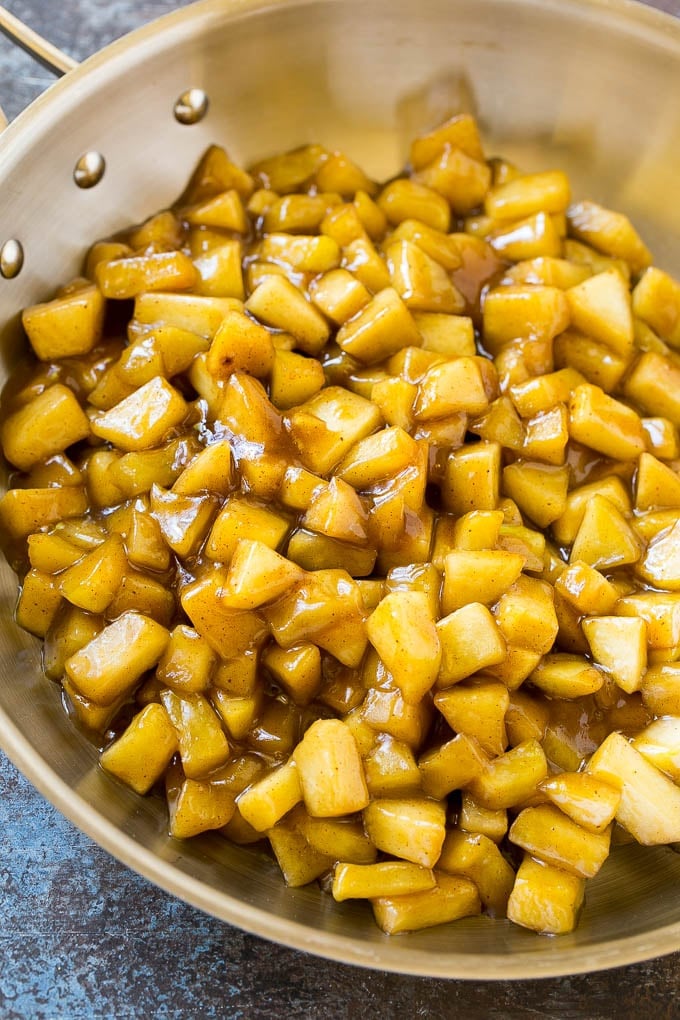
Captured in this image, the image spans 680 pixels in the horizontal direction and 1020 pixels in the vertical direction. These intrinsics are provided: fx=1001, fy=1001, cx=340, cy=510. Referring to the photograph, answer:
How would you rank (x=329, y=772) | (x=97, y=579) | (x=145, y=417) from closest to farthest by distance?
(x=329, y=772)
(x=97, y=579)
(x=145, y=417)

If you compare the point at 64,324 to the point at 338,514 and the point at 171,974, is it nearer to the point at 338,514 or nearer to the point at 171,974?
the point at 338,514

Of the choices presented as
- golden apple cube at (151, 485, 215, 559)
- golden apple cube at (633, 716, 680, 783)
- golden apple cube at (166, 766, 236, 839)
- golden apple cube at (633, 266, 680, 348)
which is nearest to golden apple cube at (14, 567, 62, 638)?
golden apple cube at (151, 485, 215, 559)

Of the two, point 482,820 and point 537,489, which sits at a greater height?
point 537,489

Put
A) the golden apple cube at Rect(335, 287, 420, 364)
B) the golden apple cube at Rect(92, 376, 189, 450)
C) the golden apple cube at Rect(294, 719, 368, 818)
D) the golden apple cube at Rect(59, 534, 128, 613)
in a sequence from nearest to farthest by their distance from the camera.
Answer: the golden apple cube at Rect(294, 719, 368, 818) → the golden apple cube at Rect(59, 534, 128, 613) → the golden apple cube at Rect(92, 376, 189, 450) → the golden apple cube at Rect(335, 287, 420, 364)

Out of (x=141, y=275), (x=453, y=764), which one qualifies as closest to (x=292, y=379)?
(x=141, y=275)

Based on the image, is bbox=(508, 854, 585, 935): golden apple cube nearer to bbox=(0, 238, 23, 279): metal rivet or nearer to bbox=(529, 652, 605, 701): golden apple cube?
bbox=(529, 652, 605, 701): golden apple cube

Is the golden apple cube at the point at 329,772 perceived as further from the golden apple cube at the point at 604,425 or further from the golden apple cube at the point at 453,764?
the golden apple cube at the point at 604,425
